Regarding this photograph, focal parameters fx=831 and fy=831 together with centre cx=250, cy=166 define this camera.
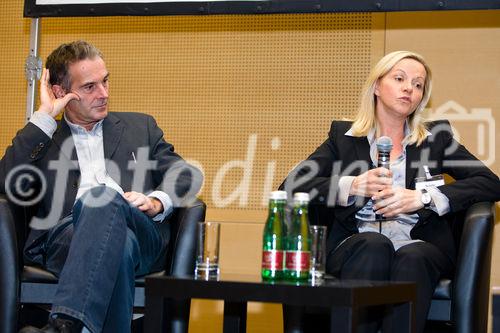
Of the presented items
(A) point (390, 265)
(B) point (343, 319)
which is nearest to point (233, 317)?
Result: (A) point (390, 265)

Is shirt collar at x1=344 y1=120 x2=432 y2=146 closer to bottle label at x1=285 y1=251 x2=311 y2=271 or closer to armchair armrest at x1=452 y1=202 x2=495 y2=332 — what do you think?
armchair armrest at x1=452 y1=202 x2=495 y2=332

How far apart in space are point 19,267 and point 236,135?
5.04 ft

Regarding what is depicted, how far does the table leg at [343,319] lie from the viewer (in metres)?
2.12

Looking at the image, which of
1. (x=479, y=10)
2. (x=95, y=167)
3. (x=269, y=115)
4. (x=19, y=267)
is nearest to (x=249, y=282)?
(x=19, y=267)

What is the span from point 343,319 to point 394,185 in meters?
1.29

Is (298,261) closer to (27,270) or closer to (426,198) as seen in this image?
(426,198)

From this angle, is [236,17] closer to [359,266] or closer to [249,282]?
[359,266]

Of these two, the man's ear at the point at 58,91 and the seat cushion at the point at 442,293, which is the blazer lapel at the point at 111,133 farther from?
the seat cushion at the point at 442,293

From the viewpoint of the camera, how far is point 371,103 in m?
3.50

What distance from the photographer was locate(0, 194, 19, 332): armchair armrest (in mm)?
3012

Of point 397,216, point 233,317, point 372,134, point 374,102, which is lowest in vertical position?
point 233,317

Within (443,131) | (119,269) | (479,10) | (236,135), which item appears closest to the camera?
(119,269)

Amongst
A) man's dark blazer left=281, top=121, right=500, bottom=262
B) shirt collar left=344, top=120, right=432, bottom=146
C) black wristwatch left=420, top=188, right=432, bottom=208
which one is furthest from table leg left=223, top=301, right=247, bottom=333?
shirt collar left=344, top=120, right=432, bottom=146

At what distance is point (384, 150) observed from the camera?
117 inches
